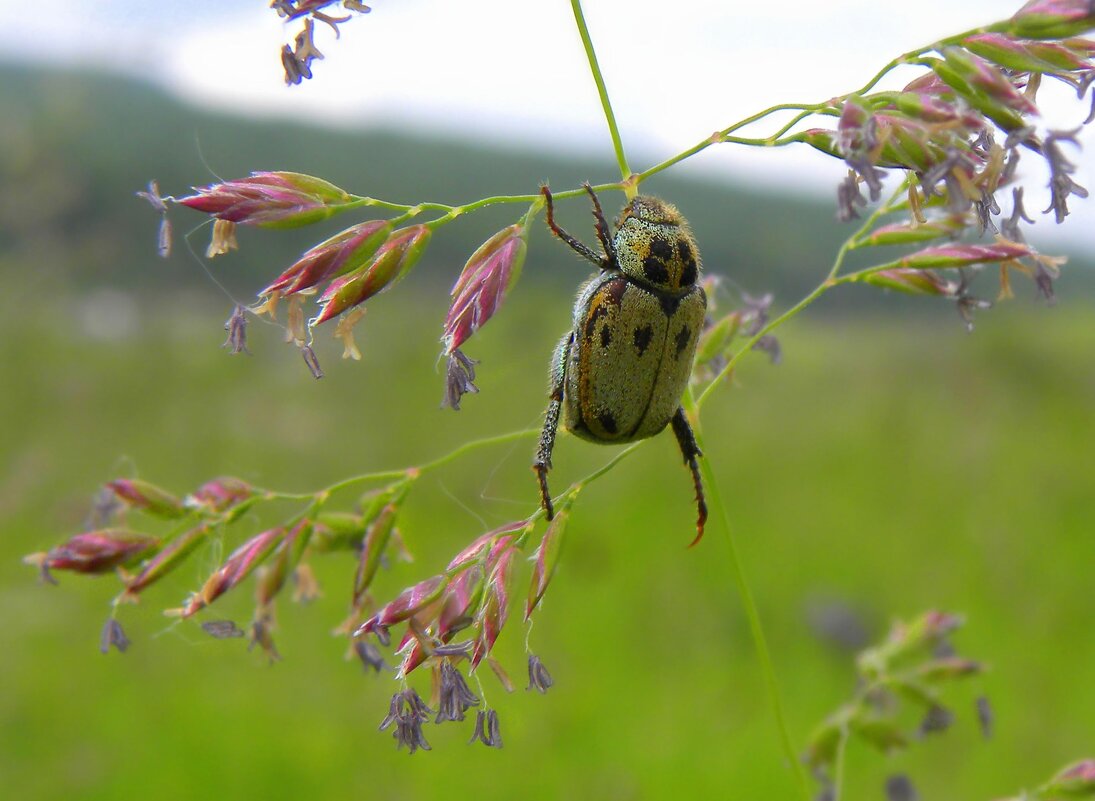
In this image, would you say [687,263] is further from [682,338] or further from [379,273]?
[379,273]

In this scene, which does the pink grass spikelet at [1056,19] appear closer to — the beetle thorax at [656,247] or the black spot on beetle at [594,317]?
the beetle thorax at [656,247]

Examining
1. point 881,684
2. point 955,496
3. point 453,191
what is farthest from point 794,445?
point 453,191

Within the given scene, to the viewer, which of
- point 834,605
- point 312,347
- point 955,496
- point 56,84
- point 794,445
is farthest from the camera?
point 56,84

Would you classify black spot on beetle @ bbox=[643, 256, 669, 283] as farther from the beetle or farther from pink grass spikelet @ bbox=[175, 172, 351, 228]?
pink grass spikelet @ bbox=[175, 172, 351, 228]

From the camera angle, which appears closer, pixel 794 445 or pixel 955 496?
pixel 955 496

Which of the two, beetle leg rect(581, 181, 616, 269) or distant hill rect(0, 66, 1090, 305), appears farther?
distant hill rect(0, 66, 1090, 305)

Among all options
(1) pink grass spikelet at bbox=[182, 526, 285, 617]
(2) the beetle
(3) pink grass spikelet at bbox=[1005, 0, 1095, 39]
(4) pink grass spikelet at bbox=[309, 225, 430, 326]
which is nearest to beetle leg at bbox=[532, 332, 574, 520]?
(2) the beetle

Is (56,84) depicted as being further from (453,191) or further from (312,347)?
(312,347)
